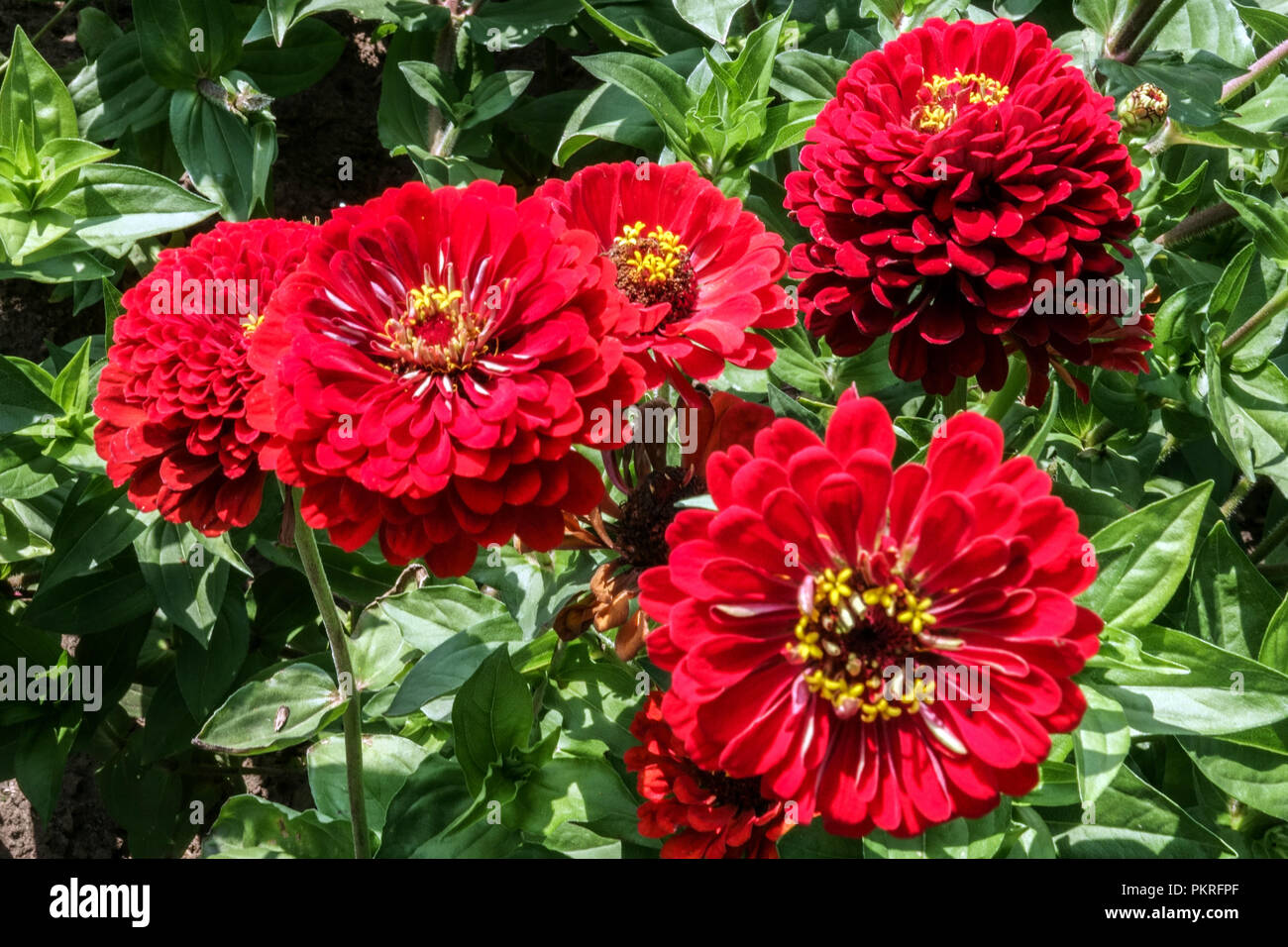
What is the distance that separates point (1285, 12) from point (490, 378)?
1.51m

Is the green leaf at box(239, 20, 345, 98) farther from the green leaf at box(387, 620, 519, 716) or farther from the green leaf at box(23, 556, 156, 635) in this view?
the green leaf at box(387, 620, 519, 716)

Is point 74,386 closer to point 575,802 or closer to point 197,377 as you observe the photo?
point 197,377

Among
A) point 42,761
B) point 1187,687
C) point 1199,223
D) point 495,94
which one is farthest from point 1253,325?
point 42,761

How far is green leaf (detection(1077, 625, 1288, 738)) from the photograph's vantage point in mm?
988

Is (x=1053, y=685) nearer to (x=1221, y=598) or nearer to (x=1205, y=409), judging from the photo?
(x=1221, y=598)

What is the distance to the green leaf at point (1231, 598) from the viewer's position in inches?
52.7

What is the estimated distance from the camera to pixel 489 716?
1.21 meters

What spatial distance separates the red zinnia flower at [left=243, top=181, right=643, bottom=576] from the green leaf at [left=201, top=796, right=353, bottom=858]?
0.66 m

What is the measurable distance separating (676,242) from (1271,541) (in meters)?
1.24

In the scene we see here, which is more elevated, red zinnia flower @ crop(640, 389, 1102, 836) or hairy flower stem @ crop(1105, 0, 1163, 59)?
hairy flower stem @ crop(1105, 0, 1163, 59)

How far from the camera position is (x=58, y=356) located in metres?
1.93

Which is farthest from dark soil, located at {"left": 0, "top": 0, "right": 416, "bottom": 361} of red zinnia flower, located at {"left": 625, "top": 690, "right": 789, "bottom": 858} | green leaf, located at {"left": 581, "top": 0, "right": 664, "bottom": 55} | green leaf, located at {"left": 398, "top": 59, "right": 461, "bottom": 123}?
red zinnia flower, located at {"left": 625, "top": 690, "right": 789, "bottom": 858}

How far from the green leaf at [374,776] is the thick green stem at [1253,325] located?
1265 millimetres
